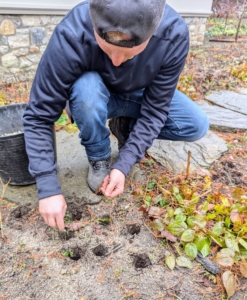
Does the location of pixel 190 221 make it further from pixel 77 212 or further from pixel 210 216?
pixel 77 212

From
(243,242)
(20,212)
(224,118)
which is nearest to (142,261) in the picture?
(243,242)

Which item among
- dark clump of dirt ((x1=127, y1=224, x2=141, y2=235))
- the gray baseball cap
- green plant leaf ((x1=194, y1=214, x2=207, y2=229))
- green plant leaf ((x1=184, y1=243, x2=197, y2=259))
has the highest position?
the gray baseball cap

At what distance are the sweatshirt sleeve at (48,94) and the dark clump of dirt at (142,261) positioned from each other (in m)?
0.50

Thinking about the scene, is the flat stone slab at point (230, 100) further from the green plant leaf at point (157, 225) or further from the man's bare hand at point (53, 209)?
the man's bare hand at point (53, 209)

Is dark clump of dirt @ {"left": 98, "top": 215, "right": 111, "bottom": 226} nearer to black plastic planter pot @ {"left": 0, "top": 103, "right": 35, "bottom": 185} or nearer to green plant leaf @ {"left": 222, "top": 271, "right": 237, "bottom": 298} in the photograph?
black plastic planter pot @ {"left": 0, "top": 103, "right": 35, "bottom": 185}

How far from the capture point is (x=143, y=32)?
0.94 m

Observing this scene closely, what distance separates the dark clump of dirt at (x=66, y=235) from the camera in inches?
55.0

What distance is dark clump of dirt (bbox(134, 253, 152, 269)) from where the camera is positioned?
1293 mm

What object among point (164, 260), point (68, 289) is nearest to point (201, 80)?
point (164, 260)

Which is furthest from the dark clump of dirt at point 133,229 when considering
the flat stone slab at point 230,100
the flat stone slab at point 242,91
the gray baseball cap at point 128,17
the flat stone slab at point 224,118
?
the flat stone slab at point 242,91

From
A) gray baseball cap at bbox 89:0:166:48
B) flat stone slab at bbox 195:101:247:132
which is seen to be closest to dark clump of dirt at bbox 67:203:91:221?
gray baseball cap at bbox 89:0:166:48

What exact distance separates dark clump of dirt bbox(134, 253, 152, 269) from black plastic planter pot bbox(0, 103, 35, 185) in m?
0.74

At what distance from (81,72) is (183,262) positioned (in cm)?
96

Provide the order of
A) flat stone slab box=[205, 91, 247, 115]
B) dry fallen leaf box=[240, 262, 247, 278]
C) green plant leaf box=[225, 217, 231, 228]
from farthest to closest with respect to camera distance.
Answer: flat stone slab box=[205, 91, 247, 115] → green plant leaf box=[225, 217, 231, 228] → dry fallen leaf box=[240, 262, 247, 278]
